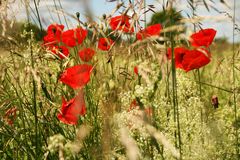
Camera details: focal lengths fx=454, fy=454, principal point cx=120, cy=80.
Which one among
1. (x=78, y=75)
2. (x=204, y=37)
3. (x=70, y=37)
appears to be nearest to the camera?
(x=78, y=75)

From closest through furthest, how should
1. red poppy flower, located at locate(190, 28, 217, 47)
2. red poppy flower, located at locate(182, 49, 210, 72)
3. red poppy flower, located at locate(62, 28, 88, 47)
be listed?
red poppy flower, located at locate(182, 49, 210, 72) < red poppy flower, located at locate(190, 28, 217, 47) < red poppy flower, located at locate(62, 28, 88, 47)

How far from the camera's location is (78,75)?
4.98 ft

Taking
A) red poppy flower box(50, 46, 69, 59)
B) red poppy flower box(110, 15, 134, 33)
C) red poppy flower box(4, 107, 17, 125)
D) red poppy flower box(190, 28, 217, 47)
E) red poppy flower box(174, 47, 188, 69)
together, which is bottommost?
red poppy flower box(4, 107, 17, 125)

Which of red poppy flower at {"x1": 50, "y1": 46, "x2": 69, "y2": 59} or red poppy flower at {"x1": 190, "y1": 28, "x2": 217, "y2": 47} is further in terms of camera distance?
red poppy flower at {"x1": 190, "y1": 28, "x2": 217, "y2": 47}

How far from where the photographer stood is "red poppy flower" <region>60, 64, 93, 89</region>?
4.89ft

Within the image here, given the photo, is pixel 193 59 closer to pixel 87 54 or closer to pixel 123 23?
pixel 123 23

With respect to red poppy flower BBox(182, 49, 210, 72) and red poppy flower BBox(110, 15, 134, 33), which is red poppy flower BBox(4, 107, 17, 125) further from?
red poppy flower BBox(182, 49, 210, 72)

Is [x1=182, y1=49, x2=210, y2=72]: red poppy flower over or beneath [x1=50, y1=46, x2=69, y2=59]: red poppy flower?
beneath

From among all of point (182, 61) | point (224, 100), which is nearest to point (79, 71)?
point (182, 61)

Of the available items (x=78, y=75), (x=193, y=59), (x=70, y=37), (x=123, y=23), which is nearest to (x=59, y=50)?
(x=70, y=37)

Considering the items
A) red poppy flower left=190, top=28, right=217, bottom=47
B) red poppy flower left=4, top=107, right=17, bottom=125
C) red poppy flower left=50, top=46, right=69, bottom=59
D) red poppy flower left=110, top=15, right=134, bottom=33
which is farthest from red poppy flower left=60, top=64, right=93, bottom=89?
red poppy flower left=190, top=28, right=217, bottom=47

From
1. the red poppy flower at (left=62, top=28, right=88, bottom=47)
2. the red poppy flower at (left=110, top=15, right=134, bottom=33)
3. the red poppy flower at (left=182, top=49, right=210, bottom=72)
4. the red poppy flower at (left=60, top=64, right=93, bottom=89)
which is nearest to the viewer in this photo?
the red poppy flower at (left=110, top=15, right=134, bottom=33)

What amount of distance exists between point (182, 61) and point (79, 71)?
0.44 metres

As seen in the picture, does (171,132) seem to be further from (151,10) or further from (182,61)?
(151,10)
